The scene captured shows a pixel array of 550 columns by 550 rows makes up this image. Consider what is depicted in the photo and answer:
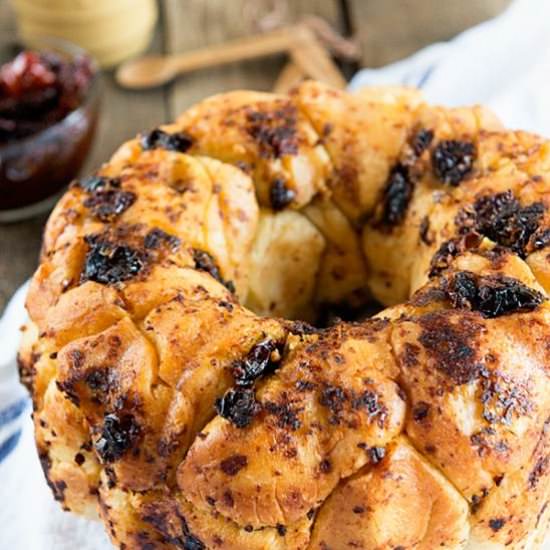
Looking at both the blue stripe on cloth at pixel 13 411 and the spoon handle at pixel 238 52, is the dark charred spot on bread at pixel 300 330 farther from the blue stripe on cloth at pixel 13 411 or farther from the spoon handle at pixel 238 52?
the spoon handle at pixel 238 52

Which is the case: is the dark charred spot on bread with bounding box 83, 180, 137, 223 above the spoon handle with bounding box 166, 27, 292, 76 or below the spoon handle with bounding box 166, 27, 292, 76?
→ above

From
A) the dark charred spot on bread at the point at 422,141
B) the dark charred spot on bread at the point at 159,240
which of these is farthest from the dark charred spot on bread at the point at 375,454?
the dark charred spot on bread at the point at 422,141

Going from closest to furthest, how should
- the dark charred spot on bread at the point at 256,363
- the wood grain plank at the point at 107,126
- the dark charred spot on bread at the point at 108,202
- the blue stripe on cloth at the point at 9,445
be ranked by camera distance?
the dark charred spot on bread at the point at 256,363 < the dark charred spot on bread at the point at 108,202 < the blue stripe on cloth at the point at 9,445 < the wood grain plank at the point at 107,126

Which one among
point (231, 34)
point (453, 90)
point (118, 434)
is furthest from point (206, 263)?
point (231, 34)

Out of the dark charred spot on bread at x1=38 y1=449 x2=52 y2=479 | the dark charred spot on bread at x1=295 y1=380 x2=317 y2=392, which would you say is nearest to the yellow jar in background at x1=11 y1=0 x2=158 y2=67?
the dark charred spot on bread at x1=38 y1=449 x2=52 y2=479

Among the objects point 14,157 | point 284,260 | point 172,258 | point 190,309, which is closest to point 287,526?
point 190,309

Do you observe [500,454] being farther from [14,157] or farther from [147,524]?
[14,157]

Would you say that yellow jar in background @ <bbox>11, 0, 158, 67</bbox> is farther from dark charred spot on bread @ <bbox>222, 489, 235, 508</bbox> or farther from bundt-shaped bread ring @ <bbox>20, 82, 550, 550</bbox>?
dark charred spot on bread @ <bbox>222, 489, 235, 508</bbox>
